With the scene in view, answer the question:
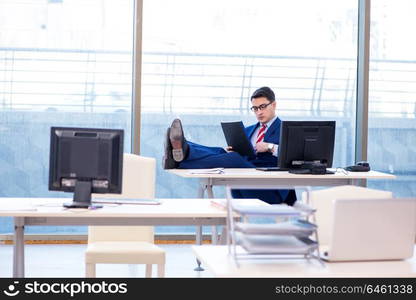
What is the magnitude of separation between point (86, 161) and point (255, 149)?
2747 millimetres

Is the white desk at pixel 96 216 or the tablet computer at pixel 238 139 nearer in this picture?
the white desk at pixel 96 216

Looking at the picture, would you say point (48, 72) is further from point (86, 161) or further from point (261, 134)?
point (86, 161)

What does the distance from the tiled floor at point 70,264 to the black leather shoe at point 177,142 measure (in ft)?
2.92

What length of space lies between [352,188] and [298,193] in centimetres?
366

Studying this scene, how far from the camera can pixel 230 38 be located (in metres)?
7.55

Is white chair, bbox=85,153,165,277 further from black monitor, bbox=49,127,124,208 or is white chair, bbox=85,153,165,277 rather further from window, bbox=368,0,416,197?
window, bbox=368,0,416,197

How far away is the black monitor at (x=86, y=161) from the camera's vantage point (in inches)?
165

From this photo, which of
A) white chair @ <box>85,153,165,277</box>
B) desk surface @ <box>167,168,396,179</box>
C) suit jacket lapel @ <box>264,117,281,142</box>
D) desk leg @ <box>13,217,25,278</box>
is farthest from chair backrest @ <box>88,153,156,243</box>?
suit jacket lapel @ <box>264,117,281,142</box>

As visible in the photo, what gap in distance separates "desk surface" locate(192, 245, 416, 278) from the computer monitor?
2.87m

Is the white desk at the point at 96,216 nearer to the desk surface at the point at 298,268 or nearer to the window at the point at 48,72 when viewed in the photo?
the desk surface at the point at 298,268

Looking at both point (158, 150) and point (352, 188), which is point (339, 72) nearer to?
point (158, 150)

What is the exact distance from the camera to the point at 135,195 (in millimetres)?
4836

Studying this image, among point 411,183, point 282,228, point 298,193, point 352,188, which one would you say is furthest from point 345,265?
point 411,183

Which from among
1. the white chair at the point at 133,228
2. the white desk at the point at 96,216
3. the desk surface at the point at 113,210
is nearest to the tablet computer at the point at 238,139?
the white chair at the point at 133,228
